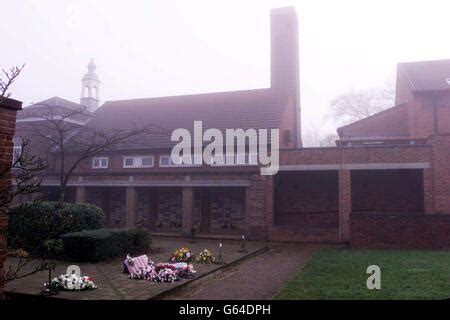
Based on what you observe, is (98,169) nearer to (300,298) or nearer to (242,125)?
(242,125)

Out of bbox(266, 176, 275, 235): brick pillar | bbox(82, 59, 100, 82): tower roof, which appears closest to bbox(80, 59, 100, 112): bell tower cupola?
bbox(82, 59, 100, 82): tower roof

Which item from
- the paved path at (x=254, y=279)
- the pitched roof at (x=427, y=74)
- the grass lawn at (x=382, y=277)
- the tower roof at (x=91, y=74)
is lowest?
the paved path at (x=254, y=279)

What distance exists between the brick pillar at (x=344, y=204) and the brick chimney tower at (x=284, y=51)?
10.9 meters

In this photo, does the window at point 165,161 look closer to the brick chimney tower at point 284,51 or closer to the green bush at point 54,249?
the brick chimney tower at point 284,51

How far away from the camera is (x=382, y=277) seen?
9.77 metres

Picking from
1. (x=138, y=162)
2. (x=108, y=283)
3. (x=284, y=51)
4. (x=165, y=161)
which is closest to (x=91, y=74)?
(x=138, y=162)

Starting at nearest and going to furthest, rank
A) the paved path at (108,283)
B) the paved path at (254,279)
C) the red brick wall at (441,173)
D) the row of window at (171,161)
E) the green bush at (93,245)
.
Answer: the paved path at (108,283)
the paved path at (254,279)
the green bush at (93,245)
the red brick wall at (441,173)
the row of window at (171,161)

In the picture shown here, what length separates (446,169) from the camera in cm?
1811

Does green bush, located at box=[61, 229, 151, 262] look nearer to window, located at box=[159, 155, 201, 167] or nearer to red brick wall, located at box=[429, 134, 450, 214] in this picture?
window, located at box=[159, 155, 201, 167]

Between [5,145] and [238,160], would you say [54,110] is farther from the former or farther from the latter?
[5,145]

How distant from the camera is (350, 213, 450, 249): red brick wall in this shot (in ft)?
51.2

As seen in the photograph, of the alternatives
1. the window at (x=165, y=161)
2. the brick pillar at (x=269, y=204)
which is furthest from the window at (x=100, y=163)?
the brick pillar at (x=269, y=204)

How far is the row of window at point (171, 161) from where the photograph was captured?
2316 centimetres

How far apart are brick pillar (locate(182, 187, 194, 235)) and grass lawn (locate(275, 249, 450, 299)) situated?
9.48 metres
